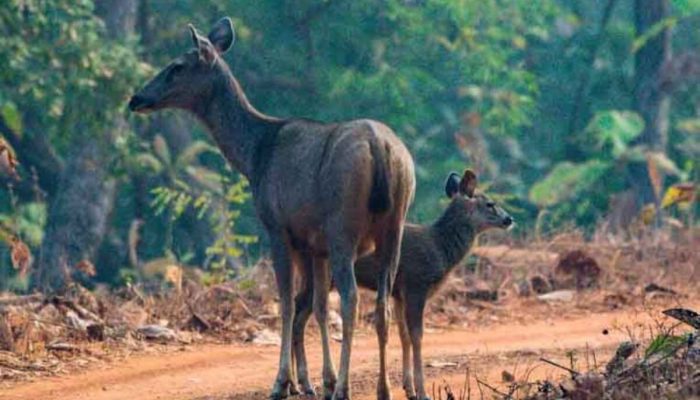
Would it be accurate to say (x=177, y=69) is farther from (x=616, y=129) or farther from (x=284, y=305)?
(x=616, y=129)

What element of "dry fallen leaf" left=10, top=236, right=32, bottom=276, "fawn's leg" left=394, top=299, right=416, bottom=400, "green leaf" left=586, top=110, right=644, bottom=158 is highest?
"green leaf" left=586, top=110, right=644, bottom=158

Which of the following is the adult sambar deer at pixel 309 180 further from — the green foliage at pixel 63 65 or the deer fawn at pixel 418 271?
the green foliage at pixel 63 65

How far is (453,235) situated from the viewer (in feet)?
38.6

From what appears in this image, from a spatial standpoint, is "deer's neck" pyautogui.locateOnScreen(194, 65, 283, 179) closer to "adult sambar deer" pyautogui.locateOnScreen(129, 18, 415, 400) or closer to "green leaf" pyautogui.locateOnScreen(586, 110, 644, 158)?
"adult sambar deer" pyautogui.locateOnScreen(129, 18, 415, 400)

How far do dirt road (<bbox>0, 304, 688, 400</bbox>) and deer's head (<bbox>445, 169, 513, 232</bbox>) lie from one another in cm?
118

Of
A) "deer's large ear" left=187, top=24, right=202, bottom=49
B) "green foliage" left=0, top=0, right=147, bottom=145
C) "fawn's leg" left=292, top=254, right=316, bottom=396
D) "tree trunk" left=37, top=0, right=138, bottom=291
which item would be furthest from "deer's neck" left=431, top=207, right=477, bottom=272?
"tree trunk" left=37, top=0, right=138, bottom=291

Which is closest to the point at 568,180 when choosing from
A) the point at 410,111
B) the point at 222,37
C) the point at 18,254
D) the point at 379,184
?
the point at 410,111

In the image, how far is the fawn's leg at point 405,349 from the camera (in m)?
10.6

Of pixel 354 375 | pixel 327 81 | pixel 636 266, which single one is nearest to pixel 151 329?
pixel 354 375

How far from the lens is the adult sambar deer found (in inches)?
384

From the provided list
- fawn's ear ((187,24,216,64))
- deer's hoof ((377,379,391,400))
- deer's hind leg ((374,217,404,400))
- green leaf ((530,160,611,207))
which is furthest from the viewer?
green leaf ((530,160,611,207))

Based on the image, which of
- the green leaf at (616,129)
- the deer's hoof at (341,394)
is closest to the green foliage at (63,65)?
the green leaf at (616,129)

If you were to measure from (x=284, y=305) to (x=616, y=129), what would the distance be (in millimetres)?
21367

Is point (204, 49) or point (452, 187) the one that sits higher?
point (204, 49)
